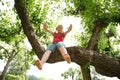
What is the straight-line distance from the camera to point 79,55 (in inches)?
486

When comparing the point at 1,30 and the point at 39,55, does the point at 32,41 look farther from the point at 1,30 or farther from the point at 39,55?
the point at 1,30

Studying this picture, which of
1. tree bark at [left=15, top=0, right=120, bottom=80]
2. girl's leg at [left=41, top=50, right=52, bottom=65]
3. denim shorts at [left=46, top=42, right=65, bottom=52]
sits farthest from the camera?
tree bark at [left=15, top=0, right=120, bottom=80]

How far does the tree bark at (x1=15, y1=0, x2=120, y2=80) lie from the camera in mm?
12133

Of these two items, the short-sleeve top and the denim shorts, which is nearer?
the denim shorts

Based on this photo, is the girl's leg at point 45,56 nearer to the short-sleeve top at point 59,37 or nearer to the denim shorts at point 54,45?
the denim shorts at point 54,45

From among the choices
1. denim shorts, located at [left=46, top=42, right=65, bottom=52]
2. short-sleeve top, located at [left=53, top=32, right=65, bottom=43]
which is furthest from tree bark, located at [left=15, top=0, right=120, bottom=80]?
short-sleeve top, located at [left=53, top=32, right=65, bottom=43]

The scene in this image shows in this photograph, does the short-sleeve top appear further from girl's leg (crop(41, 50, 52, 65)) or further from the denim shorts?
girl's leg (crop(41, 50, 52, 65))

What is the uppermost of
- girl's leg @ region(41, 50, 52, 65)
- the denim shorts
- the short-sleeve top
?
the short-sleeve top

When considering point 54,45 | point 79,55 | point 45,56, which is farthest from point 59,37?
point 79,55

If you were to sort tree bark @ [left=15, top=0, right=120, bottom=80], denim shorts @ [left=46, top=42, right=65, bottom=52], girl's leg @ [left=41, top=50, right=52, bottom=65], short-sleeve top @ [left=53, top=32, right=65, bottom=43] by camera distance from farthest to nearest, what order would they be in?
tree bark @ [left=15, top=0, right=120, bottom=80] < short-sleeve top @ [left=53, top=32, right=65, bottom=43] < denim shorts @ [left=46, top=42, right=65, bottom=52] < girl's leg @ [left=41, top=50, right=52, bottom=65]

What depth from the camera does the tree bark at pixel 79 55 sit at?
12.1 metres

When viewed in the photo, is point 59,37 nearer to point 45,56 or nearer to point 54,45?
point 54,45

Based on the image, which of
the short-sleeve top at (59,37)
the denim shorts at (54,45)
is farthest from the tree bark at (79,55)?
the short-sleeve top at (59,37)

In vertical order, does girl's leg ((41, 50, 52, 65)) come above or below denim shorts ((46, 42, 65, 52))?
below
